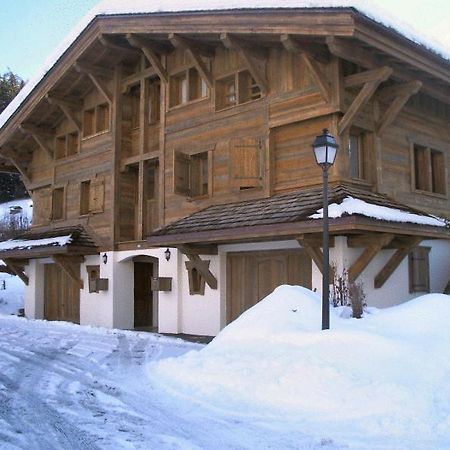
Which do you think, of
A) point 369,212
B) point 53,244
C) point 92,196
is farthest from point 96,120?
point 369,212

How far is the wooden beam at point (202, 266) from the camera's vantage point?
13.4 m

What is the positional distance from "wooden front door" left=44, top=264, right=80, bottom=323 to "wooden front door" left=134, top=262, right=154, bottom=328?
208cm

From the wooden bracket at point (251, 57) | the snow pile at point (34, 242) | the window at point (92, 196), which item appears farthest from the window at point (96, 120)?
the wooden bracket at point (251, 57)

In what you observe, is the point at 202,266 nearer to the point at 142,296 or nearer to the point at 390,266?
the point at 390,266

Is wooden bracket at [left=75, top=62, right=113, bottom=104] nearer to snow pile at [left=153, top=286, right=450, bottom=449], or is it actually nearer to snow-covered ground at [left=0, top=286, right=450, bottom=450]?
snow-covered ground at [left=0, top=286, right=450, bottom=450]

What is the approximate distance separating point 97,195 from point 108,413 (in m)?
12.3

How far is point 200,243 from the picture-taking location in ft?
44.4

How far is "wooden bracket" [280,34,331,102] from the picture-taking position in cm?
1141

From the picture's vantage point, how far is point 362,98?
37.1 feet

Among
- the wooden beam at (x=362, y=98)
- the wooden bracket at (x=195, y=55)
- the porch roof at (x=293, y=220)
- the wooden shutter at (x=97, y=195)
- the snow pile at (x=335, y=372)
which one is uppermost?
the wooden bracket at (x=195, y=55)

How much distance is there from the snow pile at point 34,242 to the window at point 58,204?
4.41 ft

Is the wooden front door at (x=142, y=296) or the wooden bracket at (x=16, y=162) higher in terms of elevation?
the wooden bracket at (x=16, y=162)

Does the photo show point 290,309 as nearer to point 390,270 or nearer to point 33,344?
point 390,270

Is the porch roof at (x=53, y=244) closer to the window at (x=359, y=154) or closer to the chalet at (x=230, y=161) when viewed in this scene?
the chalet at (x=230, y=161)
